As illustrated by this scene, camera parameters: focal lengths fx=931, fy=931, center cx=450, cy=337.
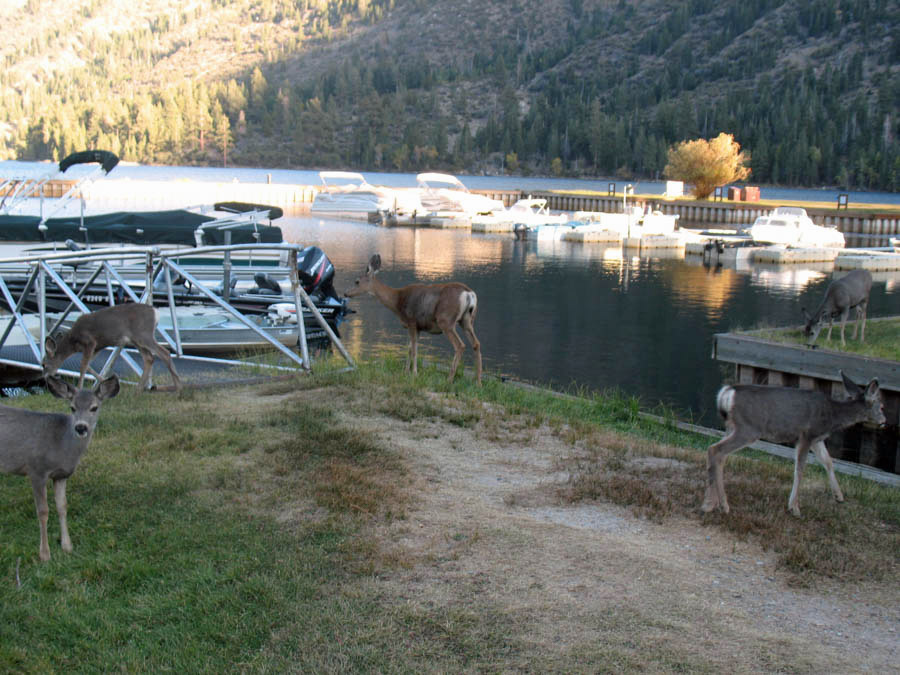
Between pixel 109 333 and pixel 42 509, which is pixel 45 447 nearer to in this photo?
pixel 42 509

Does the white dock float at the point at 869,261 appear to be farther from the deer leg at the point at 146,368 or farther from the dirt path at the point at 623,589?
the dirt path at the point at 623,589

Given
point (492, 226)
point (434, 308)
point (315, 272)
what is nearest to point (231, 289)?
point (315, 272)

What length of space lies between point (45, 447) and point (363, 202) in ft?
293

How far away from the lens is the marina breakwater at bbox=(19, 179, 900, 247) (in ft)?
266

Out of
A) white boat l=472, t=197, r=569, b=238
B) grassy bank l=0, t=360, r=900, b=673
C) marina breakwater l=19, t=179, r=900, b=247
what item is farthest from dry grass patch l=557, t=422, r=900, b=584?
marina breakwater l=19, t=179, r=900, b=247

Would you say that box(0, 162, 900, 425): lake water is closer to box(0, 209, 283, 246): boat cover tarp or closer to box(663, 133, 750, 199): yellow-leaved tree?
box(0, 209, 283, 246): boat cover tarp

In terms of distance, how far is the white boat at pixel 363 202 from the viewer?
92625mm

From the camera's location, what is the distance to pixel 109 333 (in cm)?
1220

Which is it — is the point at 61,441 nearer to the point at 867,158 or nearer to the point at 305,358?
the point at 305,358

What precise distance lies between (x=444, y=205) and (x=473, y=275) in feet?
140

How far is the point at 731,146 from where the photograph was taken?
98000 mm

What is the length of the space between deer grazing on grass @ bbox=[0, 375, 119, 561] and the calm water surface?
48.1 feet

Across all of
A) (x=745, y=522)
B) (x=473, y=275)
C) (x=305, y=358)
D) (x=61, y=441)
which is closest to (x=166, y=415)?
(x=305, y=358)

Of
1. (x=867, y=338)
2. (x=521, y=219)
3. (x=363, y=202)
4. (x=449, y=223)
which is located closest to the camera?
(x=867, y=338)
